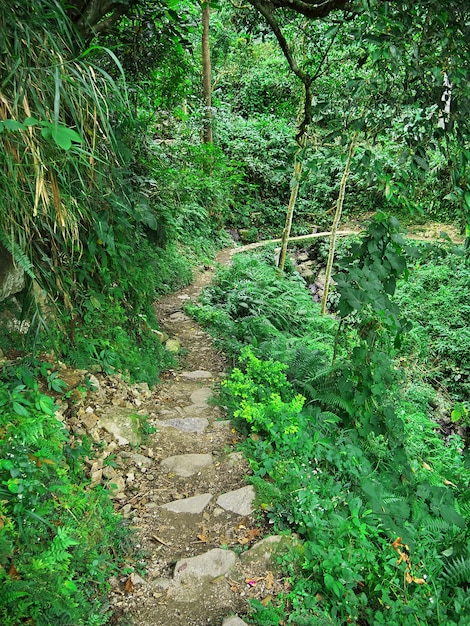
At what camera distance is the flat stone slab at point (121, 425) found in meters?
3.18

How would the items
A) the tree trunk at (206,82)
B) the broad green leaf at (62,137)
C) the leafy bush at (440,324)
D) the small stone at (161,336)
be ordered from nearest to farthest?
the broad green leaf at (62,137) → the small stone at (161,336) → the leafy bush at (440,324) → the tree trunk at (206,82)

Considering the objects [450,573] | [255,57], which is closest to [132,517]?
[450,573]

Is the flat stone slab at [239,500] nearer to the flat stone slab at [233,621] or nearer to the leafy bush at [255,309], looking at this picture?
the flat stone slab at [233,621]

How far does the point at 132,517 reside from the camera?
271cm

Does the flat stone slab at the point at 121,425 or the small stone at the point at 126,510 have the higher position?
the flat stone slab at the point at 121,425

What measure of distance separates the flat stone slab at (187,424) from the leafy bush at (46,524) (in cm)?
103

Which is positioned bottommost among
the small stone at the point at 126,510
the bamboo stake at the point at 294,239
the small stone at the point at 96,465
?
the small stone at the point at 126,510

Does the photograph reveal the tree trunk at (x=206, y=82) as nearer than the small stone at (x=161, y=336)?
No

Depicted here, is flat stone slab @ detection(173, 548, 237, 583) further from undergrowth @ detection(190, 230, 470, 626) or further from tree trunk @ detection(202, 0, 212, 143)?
tree trunk @ detection(202, 0, 212, 143)

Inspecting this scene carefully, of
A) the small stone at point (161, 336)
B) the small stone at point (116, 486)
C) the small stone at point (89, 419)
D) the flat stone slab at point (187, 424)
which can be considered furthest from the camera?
the small stone at point (161, 336)

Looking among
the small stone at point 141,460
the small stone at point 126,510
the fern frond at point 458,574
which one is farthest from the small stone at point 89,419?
the fern frond at point 458,574

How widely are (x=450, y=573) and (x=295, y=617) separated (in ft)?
3.98

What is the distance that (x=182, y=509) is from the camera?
2.83 m

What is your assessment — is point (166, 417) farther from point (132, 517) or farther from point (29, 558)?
point (29, 558)
